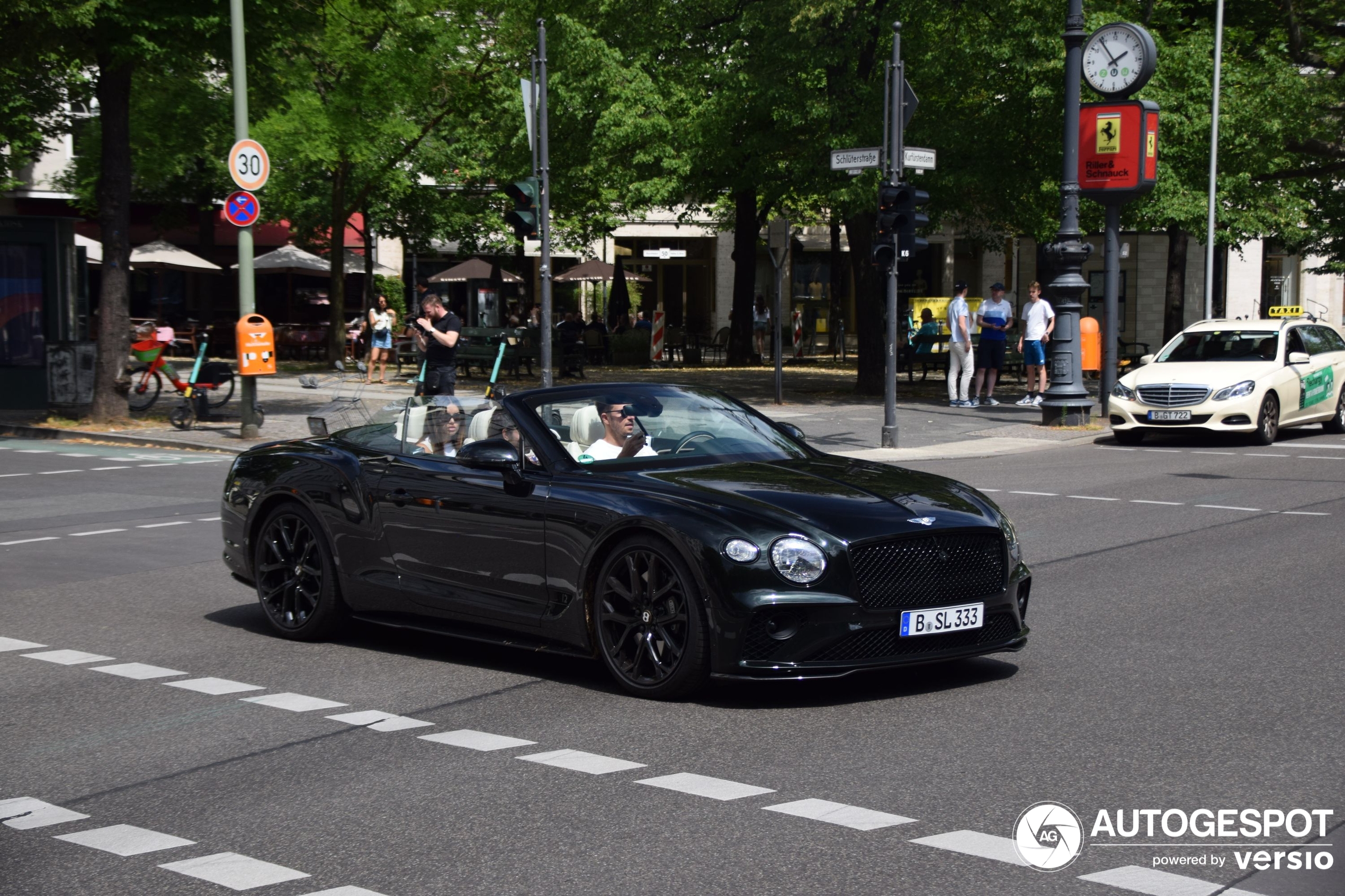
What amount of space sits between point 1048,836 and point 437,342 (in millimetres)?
16338

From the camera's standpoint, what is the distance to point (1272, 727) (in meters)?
6.18

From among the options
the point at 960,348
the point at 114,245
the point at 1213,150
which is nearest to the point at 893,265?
the point at 960,348

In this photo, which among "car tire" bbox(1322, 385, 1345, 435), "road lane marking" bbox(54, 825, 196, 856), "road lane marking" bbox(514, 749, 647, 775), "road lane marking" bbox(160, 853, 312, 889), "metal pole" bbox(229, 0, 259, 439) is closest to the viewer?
"road lane marking" bbox(160, 853, 312, 889)

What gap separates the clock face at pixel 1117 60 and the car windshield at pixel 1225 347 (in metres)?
4.49

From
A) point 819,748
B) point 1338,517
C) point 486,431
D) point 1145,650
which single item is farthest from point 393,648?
point 1338,517

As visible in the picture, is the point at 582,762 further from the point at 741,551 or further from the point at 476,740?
the point at 741,551

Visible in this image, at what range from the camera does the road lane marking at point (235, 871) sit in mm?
4531

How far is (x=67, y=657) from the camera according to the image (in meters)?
8.20

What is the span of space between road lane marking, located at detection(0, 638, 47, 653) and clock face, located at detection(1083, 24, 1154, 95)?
19.2 metres

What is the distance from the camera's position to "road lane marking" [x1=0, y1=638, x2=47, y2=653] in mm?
8438

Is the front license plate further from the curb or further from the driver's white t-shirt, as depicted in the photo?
the curb

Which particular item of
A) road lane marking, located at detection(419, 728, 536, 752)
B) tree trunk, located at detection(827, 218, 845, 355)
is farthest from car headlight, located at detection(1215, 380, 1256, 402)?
tree trunk, located at detection(827, 218, 845, 355)

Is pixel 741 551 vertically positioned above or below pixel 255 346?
below

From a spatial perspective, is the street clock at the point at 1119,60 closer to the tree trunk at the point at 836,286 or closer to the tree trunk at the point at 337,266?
the tree trunk at the point at 337,266
